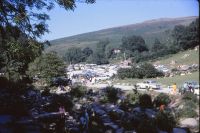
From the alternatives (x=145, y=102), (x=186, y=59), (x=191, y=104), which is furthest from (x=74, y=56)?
(x=191, y=104)

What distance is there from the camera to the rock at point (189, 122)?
Answer: 23.5 m

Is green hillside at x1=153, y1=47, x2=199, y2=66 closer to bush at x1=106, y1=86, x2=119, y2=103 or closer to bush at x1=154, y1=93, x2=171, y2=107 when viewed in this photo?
bush at x1=106, y1=86, x2=119, y2=103

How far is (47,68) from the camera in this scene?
58.6 metres

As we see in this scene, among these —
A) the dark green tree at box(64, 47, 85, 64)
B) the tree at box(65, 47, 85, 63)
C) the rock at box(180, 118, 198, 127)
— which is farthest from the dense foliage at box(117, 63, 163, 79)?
the tree at box(65, 47, 85, 63)

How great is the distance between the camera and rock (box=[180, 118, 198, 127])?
2351cm

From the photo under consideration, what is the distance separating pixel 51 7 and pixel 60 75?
45.5 meters

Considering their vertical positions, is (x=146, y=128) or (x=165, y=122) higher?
(x=146, y=128)

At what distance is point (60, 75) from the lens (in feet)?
199

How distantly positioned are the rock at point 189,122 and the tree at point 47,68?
112 feet

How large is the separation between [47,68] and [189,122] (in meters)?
37.1

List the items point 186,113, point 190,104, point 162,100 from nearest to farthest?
point 186,113 → point 190,104 → point 162,100

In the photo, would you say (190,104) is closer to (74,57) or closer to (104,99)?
(104,99)

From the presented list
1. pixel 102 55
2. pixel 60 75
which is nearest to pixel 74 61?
pixel 102 55

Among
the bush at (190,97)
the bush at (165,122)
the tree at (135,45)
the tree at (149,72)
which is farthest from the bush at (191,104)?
the tree at (135,45)
